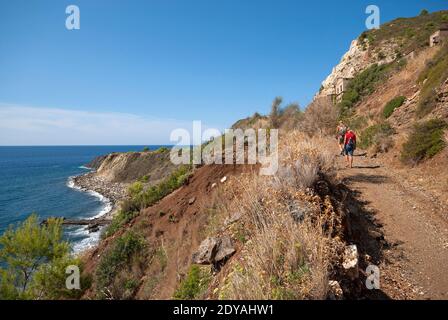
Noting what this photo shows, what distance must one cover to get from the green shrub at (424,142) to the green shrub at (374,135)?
236 cm

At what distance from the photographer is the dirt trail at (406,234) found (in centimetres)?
420

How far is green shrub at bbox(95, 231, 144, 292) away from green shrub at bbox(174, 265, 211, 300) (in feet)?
21.5

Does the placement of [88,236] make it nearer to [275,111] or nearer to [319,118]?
[275,111]

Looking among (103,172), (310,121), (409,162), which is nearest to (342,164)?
(409,162)

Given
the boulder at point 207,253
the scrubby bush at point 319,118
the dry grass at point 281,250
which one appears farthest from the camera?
the scrubby bush at point 319,118

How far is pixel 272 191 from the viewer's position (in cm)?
489

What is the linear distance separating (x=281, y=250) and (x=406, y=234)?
374 cm

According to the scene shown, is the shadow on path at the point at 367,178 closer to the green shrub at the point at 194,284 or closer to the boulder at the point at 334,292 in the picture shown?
the green shrub at the point at 194,284

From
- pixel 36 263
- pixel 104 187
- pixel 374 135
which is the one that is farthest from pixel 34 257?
pixel 104 187

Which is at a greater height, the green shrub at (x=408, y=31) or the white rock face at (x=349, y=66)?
the green shrub at (x=408, y=31)

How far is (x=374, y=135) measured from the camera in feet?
46.1

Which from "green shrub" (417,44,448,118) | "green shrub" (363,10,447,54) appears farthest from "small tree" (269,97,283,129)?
"green shrub" (363,10,447,54)

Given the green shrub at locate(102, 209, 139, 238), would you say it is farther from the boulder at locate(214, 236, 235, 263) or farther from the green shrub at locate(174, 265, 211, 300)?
the boulder at locate(214, 236, 235, 263)

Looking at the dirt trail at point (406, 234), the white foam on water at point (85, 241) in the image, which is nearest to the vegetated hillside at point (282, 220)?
the dirt trail at point (406, 234)
